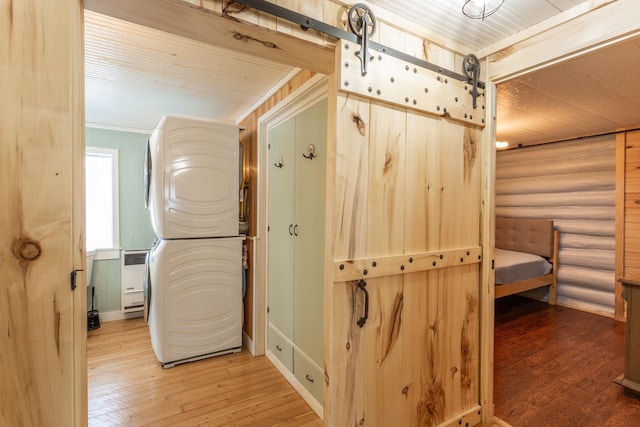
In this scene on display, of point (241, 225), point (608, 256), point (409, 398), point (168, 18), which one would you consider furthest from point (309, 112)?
point (608, 256)

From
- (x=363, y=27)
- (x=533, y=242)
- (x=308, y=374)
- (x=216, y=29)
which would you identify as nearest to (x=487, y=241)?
(x=363, y=27)

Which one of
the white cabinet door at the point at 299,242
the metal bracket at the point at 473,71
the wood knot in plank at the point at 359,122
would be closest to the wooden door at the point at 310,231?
the white cabinet door at the point at 299,242

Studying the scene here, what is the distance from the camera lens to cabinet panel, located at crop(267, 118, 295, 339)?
2.41 metres

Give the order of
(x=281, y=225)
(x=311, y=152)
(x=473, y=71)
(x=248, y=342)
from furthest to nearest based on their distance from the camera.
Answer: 1. (x=248, y=342)
2. (x=281, y=225)
3. (x=311, y=152)
4. (x=473, y=71)

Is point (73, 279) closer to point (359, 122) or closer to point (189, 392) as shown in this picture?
A: point (359, 122)

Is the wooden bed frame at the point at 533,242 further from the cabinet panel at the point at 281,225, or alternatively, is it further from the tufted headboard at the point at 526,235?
the cabinet panel at the point at 281,225

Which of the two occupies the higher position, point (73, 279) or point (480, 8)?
point (480, 8)

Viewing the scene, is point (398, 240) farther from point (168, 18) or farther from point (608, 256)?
point (608, 256)

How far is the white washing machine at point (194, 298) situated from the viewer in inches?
101

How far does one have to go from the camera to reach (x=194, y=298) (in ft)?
8.72

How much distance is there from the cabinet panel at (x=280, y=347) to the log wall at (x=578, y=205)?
408cm

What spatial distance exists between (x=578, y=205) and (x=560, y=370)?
8.55 feet

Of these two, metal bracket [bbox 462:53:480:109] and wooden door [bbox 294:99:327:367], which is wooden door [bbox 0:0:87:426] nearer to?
wooden door [bbox 294:99:327:367]

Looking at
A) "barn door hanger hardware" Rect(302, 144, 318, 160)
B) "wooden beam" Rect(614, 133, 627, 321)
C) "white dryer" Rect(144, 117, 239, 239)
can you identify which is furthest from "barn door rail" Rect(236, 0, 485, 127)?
"wooden beam" Rect(614, 133, 627, 321)
